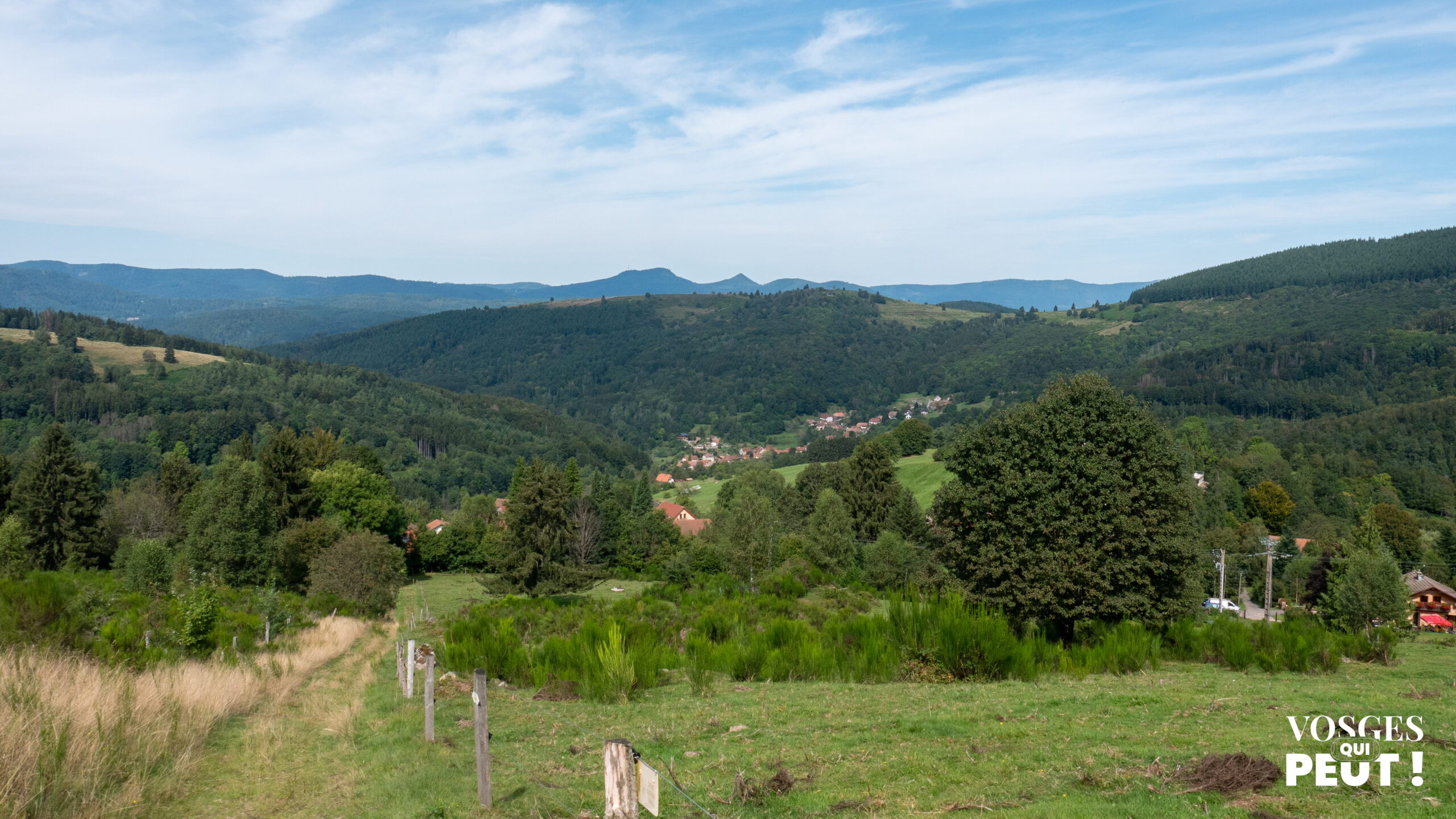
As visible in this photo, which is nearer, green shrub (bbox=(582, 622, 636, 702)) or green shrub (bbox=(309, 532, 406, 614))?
green shrub (bbox=(582, 622, 636, 702))

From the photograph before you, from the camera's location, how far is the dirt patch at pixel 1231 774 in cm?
613

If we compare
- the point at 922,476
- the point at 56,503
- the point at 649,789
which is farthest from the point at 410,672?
the point at 922,476

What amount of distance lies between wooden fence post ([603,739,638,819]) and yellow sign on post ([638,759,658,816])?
0.15 metres

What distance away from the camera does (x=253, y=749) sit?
29.9 ft

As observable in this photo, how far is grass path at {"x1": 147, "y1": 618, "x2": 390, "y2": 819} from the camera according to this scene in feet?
23.6

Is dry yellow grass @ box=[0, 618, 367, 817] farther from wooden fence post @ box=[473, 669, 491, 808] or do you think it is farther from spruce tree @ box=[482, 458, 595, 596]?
spruce tree @ box=[482, 458, 595, 596]

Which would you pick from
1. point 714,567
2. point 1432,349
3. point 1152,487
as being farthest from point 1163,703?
point 1432,349

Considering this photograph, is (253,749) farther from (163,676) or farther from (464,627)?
(464,627)

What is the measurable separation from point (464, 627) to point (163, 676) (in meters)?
6.12

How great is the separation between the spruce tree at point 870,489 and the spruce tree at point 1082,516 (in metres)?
38.7

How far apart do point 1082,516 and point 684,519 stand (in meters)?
67.3

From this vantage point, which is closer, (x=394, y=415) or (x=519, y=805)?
(x=519, y=805)

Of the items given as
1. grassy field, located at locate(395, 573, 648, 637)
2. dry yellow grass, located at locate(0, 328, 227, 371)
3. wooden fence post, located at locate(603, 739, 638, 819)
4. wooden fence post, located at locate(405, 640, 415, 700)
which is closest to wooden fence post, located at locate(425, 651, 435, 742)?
wooden fence post, located at locate(405, 640, 415, 700)

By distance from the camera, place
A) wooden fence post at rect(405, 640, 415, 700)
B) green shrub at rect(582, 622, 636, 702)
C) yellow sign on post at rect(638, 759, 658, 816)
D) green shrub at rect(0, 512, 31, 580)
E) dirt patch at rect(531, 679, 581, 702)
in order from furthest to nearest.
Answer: green shrub at rect(0, 512, 31, 580) → dirt patch at rect(531, 679, 581, 702) → green shrub at rect(582, 622, 636, 702) → wooden fence post at rect(405, 640, 415, 700) → yellow sign on post at rect(638, 759, 658, 816)
